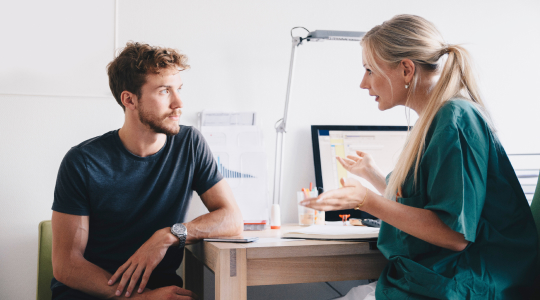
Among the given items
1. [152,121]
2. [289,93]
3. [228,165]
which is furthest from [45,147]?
[289,93]

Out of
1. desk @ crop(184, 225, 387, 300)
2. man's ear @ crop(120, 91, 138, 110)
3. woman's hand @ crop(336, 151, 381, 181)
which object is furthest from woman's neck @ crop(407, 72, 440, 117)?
man's ear @ crop(120, 91, 138, 110)

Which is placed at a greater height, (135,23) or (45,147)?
(135,23)

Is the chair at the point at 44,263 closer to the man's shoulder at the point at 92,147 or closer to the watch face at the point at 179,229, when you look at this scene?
the man's shoulder at the point at 92,147

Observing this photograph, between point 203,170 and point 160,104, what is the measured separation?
26 centimetres

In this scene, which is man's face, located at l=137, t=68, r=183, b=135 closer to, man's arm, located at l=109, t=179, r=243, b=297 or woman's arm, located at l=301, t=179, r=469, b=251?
man's arm, located at l=109, t=179, r=243, b=297

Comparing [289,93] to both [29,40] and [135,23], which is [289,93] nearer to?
[135,23]

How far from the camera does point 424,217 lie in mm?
889

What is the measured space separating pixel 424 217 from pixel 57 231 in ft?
3.32

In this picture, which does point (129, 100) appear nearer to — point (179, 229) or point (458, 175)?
point (179, 229)

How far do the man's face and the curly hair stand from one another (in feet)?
0.06

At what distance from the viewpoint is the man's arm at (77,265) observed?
1.17 m

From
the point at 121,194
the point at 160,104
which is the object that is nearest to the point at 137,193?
the point at 121,194

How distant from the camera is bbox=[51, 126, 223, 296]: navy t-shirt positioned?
1.29 meters

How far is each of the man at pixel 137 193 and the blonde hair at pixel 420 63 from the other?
587 millimetres
